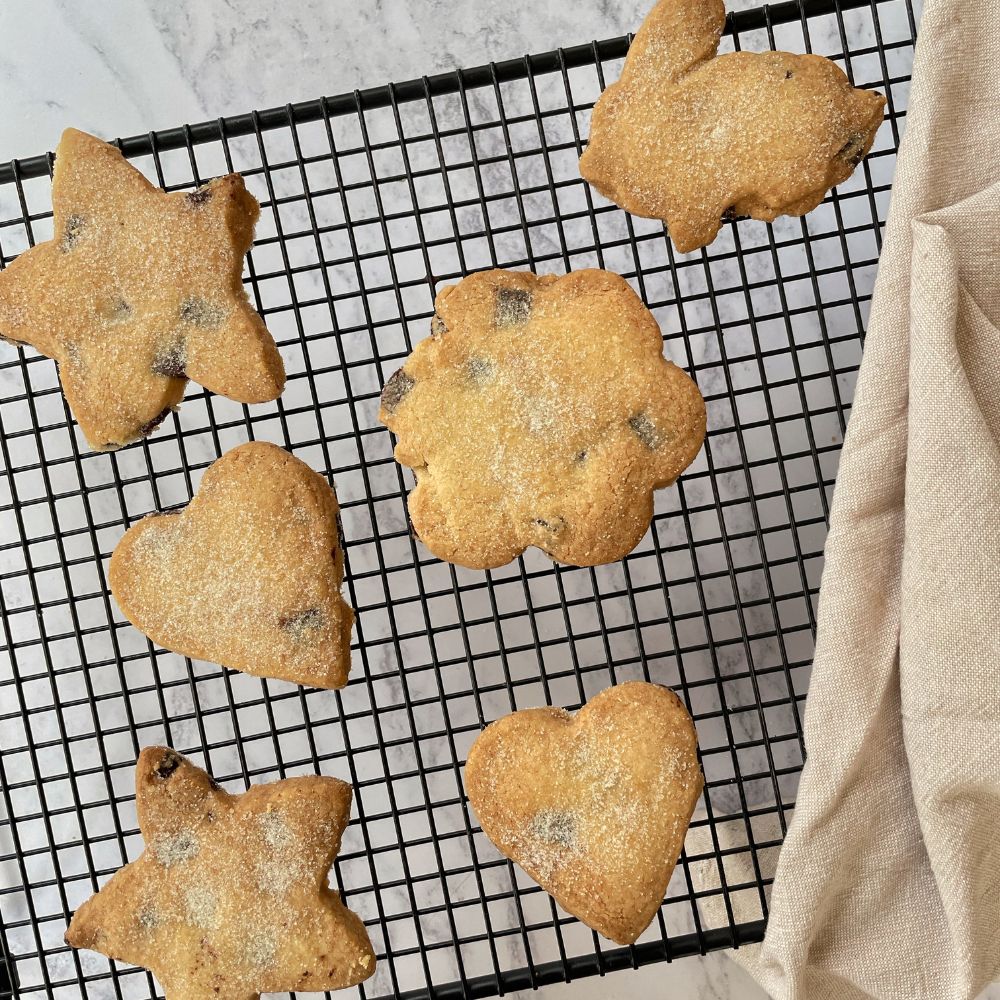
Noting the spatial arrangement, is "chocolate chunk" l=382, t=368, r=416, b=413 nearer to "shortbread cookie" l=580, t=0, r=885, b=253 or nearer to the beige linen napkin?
"shortbread cookie" l=580, t=0, r=885, b=253

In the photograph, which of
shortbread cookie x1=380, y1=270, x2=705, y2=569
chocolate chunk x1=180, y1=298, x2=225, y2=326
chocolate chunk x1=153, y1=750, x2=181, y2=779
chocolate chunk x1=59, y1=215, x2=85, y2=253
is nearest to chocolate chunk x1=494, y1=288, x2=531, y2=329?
shortbread cookie x1=380, y1=270, x2=705, y2=569

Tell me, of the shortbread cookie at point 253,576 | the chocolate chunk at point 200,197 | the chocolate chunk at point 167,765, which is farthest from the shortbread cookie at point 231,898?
the chocolate chunk at point 200,197

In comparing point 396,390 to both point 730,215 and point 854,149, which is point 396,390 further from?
point 854,149

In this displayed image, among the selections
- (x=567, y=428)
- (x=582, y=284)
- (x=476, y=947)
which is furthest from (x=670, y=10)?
(x=476, y=947)

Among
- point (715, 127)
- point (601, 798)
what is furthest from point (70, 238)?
point (601, 798)

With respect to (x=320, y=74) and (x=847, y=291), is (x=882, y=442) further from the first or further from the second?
(x=320, y=74)

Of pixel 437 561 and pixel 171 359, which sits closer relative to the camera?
pixel 171 359
